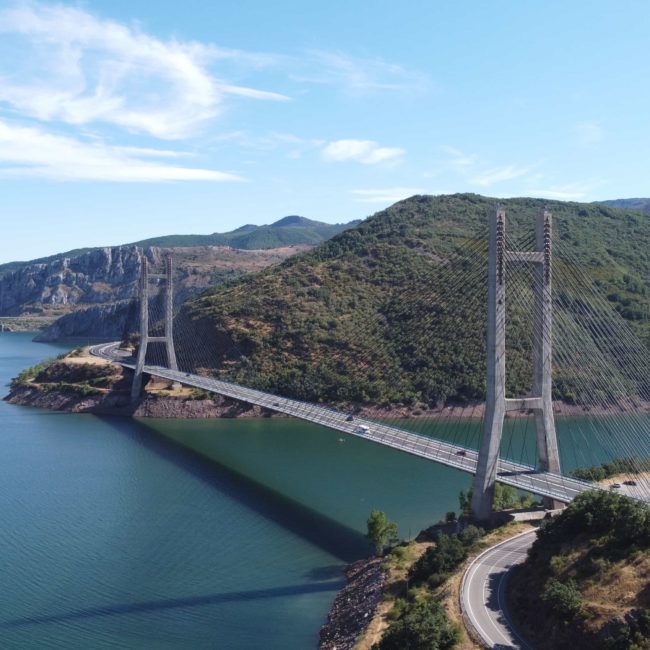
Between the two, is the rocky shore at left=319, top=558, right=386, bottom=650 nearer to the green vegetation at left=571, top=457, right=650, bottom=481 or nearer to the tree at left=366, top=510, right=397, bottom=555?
the tree at left=366, top=510, right=397, bottom=555

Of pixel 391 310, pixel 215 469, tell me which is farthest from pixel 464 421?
pixel 215 469

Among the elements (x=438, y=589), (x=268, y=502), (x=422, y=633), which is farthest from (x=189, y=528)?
(x=422, y=633)

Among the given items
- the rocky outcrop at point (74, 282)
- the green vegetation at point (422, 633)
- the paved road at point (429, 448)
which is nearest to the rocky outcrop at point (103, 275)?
the rocky outcrop at point (74, 282)

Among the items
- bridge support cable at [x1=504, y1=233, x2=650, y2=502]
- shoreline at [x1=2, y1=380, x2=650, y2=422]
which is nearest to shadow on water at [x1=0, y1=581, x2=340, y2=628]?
A: bridge support cable at [x1=504, y1=233, x2=650, y2=502]

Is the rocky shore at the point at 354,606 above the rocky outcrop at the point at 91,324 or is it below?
below

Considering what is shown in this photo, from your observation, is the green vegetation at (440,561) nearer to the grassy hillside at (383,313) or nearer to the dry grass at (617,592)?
the dry grass at (617,592)

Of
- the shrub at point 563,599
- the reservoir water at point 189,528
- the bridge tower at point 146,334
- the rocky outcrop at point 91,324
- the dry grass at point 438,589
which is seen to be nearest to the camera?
the shrub at point 563,599
